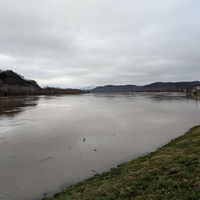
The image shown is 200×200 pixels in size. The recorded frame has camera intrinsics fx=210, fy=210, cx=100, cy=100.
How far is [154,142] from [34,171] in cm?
767

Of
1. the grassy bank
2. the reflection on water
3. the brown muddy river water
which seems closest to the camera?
the grassy bank

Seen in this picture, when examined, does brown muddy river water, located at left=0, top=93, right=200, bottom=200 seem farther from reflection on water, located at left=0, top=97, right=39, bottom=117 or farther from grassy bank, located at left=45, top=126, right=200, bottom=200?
reflection on water, located at left=0, top=97, right=39, bottom=117

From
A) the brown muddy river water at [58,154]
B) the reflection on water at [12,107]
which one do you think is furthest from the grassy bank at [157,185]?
A: the reflection on water at [12,107]

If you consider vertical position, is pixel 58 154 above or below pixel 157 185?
below

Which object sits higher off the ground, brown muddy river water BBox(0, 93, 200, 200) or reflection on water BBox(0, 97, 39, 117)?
reflection on water BBox(0, 97, 39, 117)

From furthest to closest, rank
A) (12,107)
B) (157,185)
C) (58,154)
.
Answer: (12,107), (58,154), (157,185)

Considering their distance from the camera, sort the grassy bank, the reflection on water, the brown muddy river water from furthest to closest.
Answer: the reflection on water < the brown muddy river water < the grassy bank

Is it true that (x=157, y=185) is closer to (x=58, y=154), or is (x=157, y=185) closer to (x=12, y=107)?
(x=58, y=154)

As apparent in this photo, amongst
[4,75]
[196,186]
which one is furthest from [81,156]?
[4,75]

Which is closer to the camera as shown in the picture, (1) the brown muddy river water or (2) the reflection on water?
(1) the brown muddy river water

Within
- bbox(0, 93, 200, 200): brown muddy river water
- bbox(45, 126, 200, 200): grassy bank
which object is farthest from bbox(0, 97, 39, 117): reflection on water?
bbox(45, 126, 200, 200): grassy bank

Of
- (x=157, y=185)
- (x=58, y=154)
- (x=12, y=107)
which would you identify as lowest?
(x=58, y=154)

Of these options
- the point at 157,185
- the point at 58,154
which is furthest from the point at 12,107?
the point at 157,185

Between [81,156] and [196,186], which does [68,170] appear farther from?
[196,186]
